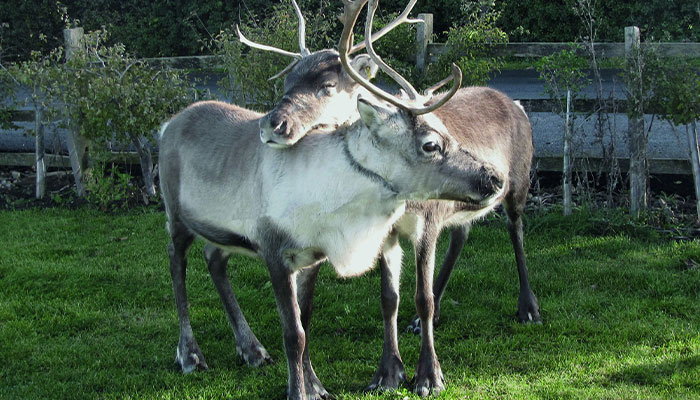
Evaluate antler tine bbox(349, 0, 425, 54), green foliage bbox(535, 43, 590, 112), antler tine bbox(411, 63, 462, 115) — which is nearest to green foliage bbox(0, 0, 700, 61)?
green foliage bbox(535, 43, 590, 112)

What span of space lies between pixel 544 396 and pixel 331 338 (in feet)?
5.68

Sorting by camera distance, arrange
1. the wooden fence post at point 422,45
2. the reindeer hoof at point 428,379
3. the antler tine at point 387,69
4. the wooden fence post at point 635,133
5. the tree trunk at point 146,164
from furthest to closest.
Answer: the tree trunk at point 146,164, the wooden fence post at point 422,45, the wooden fence post at point 635,133, the reindeer hoof at point 428,379, the antler tine at point 387,69

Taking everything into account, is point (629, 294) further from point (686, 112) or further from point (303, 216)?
point (303, 216)

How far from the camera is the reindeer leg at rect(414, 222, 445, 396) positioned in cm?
500

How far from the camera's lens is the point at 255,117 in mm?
5605

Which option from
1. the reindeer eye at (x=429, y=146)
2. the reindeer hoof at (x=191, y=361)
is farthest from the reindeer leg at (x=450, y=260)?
the reindeer eye at (x=429, y=146)

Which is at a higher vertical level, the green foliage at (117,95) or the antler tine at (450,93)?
the antler tine at (450,93)

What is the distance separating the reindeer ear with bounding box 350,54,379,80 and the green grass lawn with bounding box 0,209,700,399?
1.94 meters

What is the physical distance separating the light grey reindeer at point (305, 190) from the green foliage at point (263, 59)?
3.26 metres

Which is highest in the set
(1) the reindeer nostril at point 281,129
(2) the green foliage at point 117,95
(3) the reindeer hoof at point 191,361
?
(1) the reindeer nostril at point 281,129

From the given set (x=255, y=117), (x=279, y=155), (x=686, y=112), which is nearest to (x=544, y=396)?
(x=279, y=155)

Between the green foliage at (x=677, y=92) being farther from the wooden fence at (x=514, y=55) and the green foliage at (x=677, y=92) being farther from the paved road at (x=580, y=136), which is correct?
the paved road at (x=580, y=136)

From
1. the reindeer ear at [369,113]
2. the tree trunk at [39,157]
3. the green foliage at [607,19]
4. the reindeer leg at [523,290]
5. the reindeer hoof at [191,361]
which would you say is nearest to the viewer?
the reindeer ear at [369,113]

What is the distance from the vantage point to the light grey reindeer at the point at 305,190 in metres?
4.30
